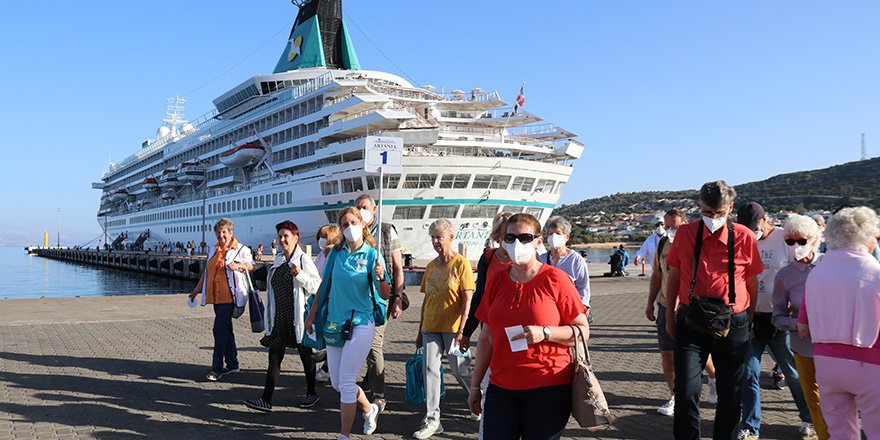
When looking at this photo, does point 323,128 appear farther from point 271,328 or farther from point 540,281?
point 540,281

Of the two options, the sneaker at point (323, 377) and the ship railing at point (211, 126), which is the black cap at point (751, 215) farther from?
the ship railing at point (211, 126)

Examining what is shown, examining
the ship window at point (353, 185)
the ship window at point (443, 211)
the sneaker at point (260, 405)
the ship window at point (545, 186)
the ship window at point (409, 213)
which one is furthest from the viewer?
the ship window at point (545, 186)

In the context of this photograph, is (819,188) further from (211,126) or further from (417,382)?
(417,382)

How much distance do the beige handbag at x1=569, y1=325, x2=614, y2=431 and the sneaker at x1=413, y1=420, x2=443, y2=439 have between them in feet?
7.03

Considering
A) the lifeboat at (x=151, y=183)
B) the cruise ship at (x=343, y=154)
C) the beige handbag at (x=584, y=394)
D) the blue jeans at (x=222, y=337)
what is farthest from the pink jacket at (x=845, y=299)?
the lifeboat at (x=151, y=183)

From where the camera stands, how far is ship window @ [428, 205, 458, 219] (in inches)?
1192

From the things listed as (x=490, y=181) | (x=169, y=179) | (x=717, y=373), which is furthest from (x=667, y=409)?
(x=169, y=179)

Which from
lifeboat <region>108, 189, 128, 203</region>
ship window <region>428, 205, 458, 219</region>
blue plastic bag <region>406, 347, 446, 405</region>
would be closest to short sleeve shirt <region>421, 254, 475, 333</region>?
blue plastic bag <region>406, 347, 446, 405</region>

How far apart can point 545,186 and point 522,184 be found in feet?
6.59

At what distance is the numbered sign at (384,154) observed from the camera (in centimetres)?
806

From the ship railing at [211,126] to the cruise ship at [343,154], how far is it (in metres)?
0.16

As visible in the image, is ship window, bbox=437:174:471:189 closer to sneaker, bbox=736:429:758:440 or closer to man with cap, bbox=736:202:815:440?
man with cap, bbox=736:202:815:440

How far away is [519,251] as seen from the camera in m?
3.24

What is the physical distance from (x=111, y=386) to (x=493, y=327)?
5126 millimetres
